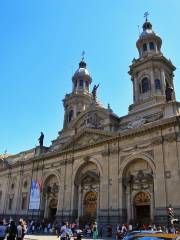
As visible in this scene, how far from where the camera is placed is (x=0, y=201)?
46.9 meters

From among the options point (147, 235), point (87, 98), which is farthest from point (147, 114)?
point (147, 235)

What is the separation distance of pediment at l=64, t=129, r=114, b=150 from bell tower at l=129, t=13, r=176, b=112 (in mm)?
6179

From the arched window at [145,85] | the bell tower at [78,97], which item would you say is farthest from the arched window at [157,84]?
the bell tower at [78,97]

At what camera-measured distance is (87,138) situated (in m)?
36.0

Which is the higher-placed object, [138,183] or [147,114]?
[147,114]

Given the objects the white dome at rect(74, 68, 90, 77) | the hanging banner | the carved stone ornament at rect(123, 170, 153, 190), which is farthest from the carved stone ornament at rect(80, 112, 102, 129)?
the white dome at rect(74, 68, 90, 77)

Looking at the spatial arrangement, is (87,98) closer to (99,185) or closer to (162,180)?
(99,185)

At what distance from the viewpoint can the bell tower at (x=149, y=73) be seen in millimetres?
36688

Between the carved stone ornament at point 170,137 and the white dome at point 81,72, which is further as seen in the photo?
the white dome at point 81,72

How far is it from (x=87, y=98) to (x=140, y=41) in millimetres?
14262

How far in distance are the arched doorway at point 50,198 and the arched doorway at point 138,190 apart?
12.5 metres

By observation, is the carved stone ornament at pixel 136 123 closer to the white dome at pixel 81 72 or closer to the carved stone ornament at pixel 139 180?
the carved stone ornament at pixel 139 180

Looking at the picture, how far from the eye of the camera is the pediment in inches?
1326

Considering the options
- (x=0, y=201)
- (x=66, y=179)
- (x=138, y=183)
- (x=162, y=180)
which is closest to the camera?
(x=162, y=180)
